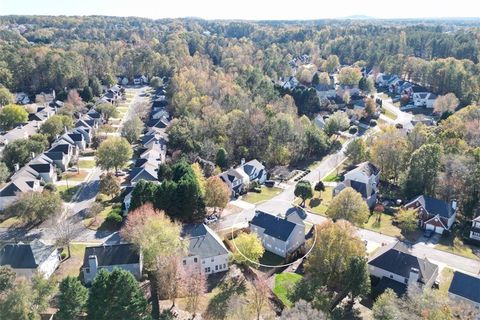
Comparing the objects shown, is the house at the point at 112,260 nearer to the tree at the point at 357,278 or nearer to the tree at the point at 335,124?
the tree at the point at 357,278

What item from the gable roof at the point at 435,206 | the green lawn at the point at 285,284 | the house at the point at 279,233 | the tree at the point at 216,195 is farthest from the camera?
the tree at the point at 216,195

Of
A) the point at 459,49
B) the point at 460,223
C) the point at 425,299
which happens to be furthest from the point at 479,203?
the point at 459,49

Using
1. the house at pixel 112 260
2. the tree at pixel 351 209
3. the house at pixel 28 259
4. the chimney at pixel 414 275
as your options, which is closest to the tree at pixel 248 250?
the house at pixel 112 260

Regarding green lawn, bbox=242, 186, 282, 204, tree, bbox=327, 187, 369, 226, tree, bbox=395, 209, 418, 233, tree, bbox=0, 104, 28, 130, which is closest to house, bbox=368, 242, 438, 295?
tree, bbox=327, 187, 369, 226

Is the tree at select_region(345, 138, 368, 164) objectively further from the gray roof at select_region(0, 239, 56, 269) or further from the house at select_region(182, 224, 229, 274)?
the gray roof at select_region(0, 239, 56, 269)

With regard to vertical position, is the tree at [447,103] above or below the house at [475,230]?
above

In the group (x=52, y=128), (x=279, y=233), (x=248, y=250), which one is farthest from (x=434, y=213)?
(x=52, y=128)

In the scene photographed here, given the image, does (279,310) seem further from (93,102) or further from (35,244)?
(93,102)
